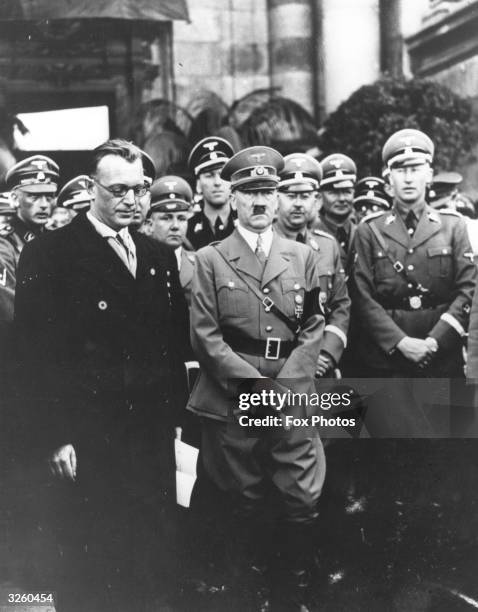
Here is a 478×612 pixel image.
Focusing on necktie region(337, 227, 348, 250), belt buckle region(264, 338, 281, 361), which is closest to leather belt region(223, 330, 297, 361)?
belt buckle region(264, 338, 281, 361)

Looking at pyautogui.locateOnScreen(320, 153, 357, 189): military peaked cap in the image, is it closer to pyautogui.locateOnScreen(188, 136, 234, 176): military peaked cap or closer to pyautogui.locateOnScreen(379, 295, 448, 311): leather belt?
pyautogui.locateOnScreen(188, 136, 234, 176): military peaked cap

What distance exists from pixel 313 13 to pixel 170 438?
285 inches

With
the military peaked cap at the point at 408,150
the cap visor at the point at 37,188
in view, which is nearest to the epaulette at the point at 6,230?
the cap visor at the point at 37,188

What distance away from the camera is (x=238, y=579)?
163 inches

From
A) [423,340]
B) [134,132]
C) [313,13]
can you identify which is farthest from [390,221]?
[313,13]

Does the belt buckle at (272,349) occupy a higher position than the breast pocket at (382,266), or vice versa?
the breast pocket at (382,266)

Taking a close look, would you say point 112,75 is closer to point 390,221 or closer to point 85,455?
point 390,221

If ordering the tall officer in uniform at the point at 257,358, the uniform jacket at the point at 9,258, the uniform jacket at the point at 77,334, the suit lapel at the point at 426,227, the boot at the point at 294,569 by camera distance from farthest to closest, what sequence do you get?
1. the suit lapel at the point at 426,227
2. the uniform jacket at the point at 9,258
3. the tall officer in uniform at the point at 257,358
4. the boot at the point at 294,569
5. the uniform jacket at the point at 77,334

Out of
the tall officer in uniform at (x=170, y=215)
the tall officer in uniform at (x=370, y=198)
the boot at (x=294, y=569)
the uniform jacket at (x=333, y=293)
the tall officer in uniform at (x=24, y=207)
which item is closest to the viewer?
the boot at (x=294, y=569)

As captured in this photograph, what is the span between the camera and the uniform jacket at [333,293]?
5.07 meters

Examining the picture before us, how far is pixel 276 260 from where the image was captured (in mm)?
4297

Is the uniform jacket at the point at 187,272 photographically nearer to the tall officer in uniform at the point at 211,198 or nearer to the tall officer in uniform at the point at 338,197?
the tall officer in uniform at the point at 211,198

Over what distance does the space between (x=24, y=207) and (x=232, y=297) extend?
1696 millimetres

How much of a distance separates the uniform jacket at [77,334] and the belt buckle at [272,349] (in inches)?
26.0
